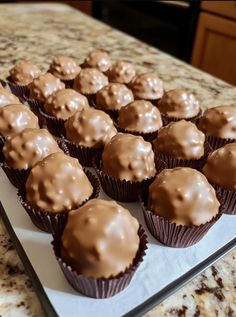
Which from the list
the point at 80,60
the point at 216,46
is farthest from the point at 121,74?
the point at 216,46

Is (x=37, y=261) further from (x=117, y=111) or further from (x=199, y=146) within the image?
(x=117, y=111)

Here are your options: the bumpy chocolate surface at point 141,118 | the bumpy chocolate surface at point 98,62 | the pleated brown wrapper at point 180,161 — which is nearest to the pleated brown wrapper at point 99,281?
the pleated brown wrapper at point 180,161

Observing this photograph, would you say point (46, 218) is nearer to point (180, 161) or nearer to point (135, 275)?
point (135, 275)

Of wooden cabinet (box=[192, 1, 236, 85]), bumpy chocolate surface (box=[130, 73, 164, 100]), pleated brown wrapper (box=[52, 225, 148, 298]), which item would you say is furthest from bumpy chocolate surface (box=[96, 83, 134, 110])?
wooden cabinet (box=[192, 1, 236, 85])

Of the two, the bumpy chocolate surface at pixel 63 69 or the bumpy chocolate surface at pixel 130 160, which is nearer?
the bumpy chocolate surface at pixel 130 160

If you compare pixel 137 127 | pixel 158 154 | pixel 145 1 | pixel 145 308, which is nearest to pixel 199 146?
pixel 158 154

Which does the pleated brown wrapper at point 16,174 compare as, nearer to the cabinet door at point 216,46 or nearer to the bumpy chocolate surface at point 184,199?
the bumpy chocolate surface at point 184,199

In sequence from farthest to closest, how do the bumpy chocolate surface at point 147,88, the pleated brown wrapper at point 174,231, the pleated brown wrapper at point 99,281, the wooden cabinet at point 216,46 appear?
the wooden cabinet at point 216,46 < the bumpy chocolate surface at point 147,88 < the pleated brown wrapper at point 174,231 < the pleated brown wrapper at point 99,281

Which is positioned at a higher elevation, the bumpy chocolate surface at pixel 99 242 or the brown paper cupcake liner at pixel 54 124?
the bumpy chocolate surface at pixel 99 242

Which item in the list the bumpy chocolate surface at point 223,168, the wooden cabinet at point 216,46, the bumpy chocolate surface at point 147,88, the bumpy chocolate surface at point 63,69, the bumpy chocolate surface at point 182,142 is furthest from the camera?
the wooden cabinet at point 216,46
